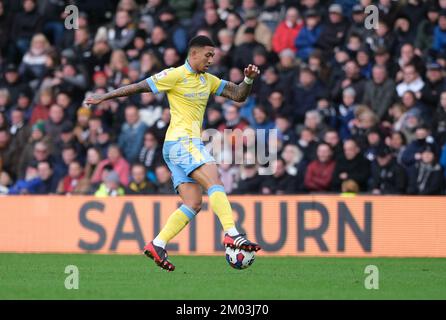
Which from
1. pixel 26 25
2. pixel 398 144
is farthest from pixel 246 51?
pixel 26 25

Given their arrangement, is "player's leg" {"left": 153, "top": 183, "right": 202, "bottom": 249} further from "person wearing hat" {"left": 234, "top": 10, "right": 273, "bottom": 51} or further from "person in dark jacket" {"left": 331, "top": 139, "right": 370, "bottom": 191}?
"person wearing hat" {"left": 234, "top": 10, "right": 273, "bottom": 51}

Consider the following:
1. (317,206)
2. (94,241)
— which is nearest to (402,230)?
(317,206)

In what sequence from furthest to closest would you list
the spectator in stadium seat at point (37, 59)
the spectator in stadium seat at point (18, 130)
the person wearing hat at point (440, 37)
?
the spectator in stadium seat at point (37, 59) → the spectator in stadium seat at point (18, 130) → the person wearing hat at point (440, 37)

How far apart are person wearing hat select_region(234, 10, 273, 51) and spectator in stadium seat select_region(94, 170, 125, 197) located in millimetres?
3486

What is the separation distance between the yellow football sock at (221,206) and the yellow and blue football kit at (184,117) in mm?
337

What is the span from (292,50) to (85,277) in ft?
28.4

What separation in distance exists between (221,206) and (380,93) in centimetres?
729

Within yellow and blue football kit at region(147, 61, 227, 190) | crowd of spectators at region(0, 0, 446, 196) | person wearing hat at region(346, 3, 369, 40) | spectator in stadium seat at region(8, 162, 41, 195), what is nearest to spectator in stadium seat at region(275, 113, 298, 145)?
crowd of spectators at region(0, 0, 446, 196)

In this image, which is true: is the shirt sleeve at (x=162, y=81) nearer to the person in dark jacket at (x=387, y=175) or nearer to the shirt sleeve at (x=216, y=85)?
the shirt sleeve at (x=216, y=85)

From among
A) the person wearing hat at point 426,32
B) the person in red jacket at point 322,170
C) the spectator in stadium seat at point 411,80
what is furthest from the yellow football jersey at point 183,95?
the person wearing hat at point 426,32

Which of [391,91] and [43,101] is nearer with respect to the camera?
[391,91]

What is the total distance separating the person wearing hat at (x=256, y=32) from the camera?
20.0 metres

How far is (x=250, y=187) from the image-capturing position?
1792 cm

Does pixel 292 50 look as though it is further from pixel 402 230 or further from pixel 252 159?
pixel 402 230
